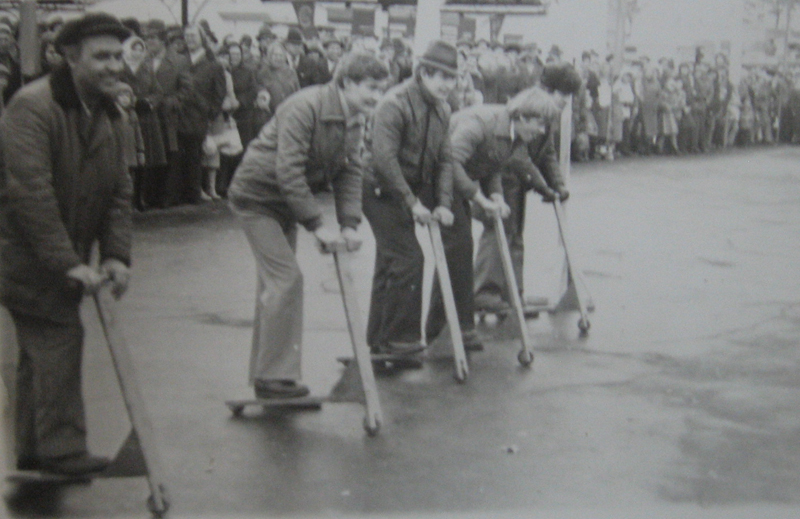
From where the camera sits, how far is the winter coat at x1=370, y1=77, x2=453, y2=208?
685 centimetres

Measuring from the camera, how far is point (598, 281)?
10469 millimetres

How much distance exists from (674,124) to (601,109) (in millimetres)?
2017

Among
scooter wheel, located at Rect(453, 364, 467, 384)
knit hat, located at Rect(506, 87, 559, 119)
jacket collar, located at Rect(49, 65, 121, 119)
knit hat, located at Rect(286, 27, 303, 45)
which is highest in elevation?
jacket collar, located at Rect(49, 65, 121, 119)

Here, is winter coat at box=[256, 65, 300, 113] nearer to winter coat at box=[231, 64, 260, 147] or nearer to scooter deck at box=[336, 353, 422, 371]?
winter coat at box=[231, 64, 260, 147]

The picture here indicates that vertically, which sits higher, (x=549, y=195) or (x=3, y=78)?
(x=3, y=78)

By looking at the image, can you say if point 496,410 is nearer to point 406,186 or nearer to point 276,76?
point 406,186

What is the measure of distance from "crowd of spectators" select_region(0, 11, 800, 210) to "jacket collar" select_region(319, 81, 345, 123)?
70 cm

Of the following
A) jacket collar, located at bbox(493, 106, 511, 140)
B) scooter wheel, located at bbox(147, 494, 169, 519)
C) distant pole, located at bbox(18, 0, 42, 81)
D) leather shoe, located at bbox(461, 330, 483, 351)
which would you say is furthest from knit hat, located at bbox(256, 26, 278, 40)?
scooter wheel, located at bbox(147, 494, 169, 519)

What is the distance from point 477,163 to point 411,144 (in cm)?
95

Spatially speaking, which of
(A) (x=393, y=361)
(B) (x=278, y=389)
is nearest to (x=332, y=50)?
(A) (x=393, y=361)

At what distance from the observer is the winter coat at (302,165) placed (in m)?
5.96

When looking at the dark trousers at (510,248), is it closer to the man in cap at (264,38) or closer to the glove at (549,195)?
the glove at (549,195)

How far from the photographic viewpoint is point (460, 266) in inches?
301

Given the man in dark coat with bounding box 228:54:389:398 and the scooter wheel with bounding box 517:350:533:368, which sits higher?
the man in dark coat with bounding box 228:54:389:398
